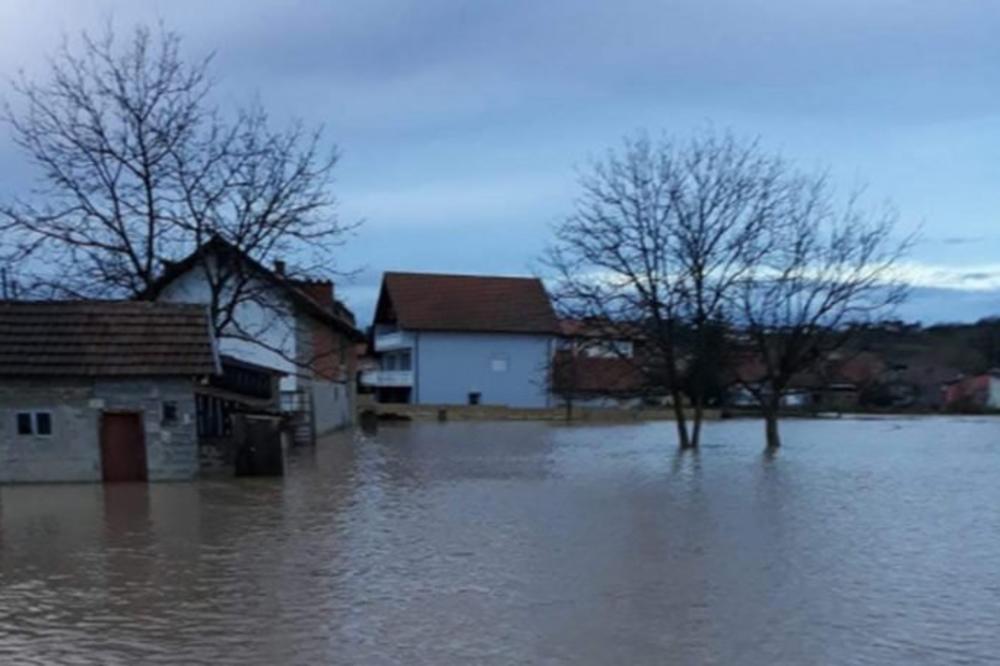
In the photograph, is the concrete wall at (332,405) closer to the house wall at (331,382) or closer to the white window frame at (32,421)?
the house wall at (331,382)

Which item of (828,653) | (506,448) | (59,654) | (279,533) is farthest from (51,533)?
(506,448)

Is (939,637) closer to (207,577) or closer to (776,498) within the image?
(207,577)

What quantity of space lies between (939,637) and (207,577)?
23.8ft

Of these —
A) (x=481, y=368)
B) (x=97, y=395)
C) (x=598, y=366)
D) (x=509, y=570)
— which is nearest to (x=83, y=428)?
(x=97, y=395)

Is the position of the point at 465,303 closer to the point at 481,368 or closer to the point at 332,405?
the point at 481,368

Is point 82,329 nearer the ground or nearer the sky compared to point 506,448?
nearer the sky

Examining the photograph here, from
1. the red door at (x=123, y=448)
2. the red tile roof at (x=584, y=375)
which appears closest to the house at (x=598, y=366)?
the red tile roof at (x=584, y=375)

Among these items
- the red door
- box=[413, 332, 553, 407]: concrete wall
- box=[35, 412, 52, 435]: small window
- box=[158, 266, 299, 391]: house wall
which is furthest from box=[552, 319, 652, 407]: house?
box=[35, 412, 52, 435]: small window

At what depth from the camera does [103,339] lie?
945 inches

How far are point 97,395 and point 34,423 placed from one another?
132 centimetres

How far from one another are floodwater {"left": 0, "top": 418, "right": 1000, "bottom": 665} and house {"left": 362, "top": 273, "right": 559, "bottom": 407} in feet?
155

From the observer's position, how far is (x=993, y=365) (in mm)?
90062

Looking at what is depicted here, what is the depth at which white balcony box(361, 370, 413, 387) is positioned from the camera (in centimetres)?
7350

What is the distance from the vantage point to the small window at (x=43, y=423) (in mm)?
23438
